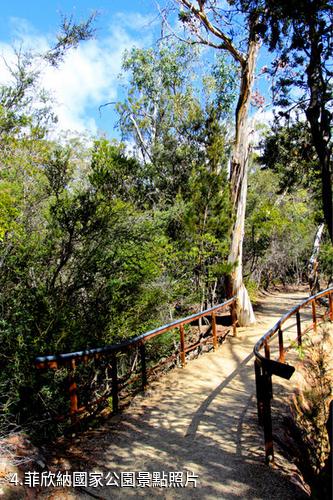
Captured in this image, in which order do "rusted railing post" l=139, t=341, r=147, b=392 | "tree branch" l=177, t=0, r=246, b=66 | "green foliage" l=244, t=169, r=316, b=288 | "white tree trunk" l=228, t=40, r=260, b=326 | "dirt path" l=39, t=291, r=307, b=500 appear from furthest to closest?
"green foliage" l=244, t=169, r=316, b=288 < "white tree trunk" l=228, t=40, r=260, b=326 < "tree branch" l=177, t=0, r=246, b=66 < "rusted railing post" l=139, t=341, r=147, b=392 < "dirt path" l=39, t=291, r=307, b=500

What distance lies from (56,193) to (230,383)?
4.14 m

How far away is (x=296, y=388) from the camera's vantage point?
5312mm

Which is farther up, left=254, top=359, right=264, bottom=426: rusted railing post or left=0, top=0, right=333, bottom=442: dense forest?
left=0, top=0, right=333, bottom=442: dense forest

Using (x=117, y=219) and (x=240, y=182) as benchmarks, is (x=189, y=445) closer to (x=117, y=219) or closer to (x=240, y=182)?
(x=117, y=219)

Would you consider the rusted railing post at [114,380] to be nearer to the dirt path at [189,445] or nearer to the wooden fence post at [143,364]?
the dirt path at [189,445]

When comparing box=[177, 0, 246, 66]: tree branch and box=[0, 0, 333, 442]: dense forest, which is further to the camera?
box=[177, 0, 246, 66]: tree branch

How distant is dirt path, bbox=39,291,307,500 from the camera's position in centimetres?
295

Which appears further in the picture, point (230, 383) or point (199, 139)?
point (199, 139)

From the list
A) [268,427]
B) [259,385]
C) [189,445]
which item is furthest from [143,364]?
[268,427]

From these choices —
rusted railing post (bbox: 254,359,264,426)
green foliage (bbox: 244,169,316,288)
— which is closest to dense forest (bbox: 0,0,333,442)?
rusted railing post (bbox: 254,359,264,426)

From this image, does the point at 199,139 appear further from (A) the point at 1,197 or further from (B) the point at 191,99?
(A) the point at 1,197

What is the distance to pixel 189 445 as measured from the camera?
371 cm

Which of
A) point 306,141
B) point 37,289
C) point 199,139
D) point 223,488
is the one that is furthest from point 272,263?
point 223,488

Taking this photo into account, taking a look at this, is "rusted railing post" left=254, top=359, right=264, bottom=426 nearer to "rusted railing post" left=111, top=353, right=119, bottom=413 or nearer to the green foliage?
"rusted railing post" left=111, top=353, right=119, bottom=413
